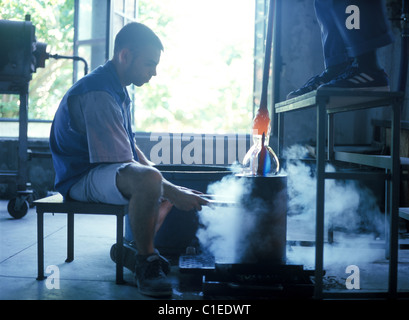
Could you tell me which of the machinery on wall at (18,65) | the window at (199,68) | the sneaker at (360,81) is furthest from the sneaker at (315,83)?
the window at (199,68)

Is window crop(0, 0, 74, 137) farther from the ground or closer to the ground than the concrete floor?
farther from the ground

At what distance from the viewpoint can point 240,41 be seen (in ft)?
31.8

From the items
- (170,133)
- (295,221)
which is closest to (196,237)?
(295,221)

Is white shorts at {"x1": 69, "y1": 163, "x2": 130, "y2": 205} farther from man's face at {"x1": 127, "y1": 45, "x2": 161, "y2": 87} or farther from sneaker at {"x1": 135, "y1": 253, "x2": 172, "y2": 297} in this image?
man's face at {"x1": 127, "y1": 45, "x2": 161, "y2": 87}

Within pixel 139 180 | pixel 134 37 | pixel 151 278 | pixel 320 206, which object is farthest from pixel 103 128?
pixel 320 206

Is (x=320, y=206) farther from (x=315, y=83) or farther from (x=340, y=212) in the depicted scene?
(x=340, y=212)

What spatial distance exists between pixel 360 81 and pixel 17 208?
9.11 ft

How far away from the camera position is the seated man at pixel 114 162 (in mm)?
1740

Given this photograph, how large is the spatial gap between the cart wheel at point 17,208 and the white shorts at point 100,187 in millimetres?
1759

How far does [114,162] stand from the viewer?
1809 mm

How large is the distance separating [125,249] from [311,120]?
291 cm

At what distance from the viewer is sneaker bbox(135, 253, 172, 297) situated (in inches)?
66.2

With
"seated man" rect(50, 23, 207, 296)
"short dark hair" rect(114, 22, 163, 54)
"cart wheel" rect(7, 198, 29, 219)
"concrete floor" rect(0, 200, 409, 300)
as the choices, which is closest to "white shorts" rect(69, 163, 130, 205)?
"seated man" rect(50, 23, 207, 296)

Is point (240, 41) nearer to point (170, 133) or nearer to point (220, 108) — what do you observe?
point (220, 108)
